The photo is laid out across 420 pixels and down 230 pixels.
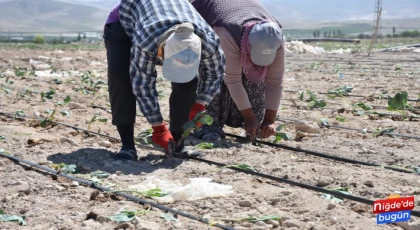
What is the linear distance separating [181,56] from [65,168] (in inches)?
34.0

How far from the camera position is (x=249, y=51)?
3742 millimetres

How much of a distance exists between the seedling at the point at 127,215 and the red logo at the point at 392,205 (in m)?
0.95

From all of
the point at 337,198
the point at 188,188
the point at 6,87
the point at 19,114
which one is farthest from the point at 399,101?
the point at 6,87

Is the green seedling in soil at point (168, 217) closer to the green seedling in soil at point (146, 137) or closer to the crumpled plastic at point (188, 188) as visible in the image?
the crumpled plastic at point (188, 188)

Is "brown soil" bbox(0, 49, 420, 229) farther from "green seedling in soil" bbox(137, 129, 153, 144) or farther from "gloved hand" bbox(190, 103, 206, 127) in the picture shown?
"gloved hand" bbox(190, 103, 206, 127)

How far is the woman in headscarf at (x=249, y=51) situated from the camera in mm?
3654

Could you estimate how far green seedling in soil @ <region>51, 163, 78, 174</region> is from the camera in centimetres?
322

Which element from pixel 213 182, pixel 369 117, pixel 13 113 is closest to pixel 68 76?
pixel 13 113

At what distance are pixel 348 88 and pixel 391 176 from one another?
12.6 feet

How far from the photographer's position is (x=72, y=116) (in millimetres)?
5258

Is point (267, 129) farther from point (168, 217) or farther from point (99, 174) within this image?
point (168, 217)

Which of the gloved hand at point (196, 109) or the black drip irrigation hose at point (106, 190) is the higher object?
the gloved hand at point (196, 109)

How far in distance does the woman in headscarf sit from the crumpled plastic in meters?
1.02

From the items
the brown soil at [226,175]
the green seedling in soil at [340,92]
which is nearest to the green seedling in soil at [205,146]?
the brown soil at [226,175]
